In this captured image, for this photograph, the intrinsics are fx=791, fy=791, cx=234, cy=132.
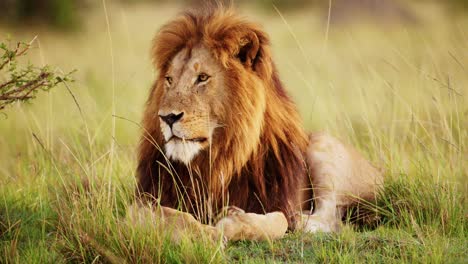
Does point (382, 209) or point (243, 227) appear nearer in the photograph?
point (243, 227)

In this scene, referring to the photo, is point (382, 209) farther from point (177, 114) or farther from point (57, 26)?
point (57, 26)

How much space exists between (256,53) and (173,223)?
1234mm

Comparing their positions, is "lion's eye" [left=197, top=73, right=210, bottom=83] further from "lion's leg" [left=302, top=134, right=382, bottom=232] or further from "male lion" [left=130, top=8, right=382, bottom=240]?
"lion's leg" [left=302, top=134, right=382, bottom=232]

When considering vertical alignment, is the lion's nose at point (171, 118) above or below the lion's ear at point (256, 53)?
below

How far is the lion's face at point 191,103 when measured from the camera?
441cm

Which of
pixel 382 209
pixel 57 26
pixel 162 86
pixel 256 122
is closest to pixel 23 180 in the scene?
pixel 162 86

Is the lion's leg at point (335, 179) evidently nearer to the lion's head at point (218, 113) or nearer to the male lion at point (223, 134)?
the male lion at point (223, 134)

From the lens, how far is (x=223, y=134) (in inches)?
181

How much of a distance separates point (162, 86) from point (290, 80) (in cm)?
962

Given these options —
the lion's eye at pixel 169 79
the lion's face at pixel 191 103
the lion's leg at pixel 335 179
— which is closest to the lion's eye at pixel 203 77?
the lion's face at pixel 191 103

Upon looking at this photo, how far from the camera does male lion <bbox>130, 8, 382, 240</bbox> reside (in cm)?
445

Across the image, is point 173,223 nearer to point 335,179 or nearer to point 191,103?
point 191,103

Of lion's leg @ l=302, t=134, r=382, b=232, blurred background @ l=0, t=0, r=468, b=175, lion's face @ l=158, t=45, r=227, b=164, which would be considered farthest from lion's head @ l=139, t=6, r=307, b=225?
blurred background @ l=0, t=0, r=468, b=175

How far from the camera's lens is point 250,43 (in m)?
4.75
